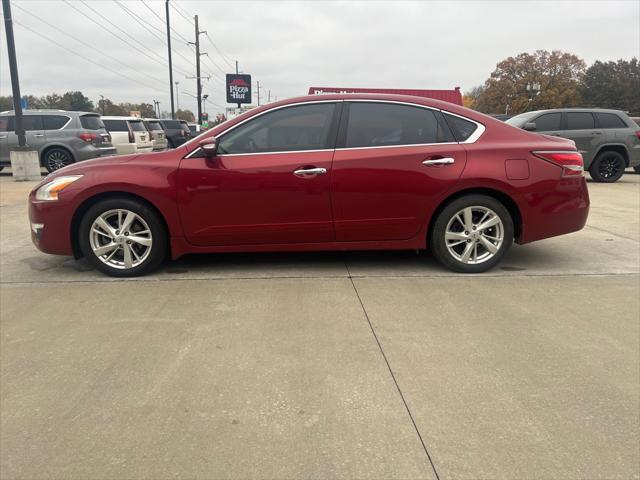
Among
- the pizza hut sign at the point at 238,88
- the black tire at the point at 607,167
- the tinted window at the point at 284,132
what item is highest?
the pizza hut sign at the point at 238,88

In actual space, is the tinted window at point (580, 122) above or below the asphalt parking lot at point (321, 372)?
above

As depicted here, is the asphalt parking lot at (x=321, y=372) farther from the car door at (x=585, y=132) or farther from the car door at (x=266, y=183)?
the car door at (x=585, y=132)

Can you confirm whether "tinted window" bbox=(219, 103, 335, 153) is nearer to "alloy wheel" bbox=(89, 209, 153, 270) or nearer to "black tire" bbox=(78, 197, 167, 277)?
"black tire" bbox=(78, 197, 167, 277)

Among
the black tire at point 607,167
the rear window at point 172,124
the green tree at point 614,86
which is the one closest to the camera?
the black tire at point 607,167

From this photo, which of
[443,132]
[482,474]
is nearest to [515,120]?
[443,132]

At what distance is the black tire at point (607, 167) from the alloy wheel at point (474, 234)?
361 inches

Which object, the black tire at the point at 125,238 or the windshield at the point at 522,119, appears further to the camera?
the windshield at the point at 522,119

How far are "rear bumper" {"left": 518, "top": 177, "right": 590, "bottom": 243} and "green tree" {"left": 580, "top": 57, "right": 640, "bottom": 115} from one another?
261ft

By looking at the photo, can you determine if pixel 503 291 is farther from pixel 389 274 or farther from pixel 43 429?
pixel 43 429

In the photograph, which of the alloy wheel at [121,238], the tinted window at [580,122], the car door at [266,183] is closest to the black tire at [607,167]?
the tinted window at [580,122]

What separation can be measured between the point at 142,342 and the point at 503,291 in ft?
9.41

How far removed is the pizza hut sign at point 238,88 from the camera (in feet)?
142

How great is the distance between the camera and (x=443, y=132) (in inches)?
179

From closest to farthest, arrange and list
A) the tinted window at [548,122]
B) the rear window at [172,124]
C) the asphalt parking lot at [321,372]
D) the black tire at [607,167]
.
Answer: the asphalt parking lot at [321,372] → the tinted window at [548,122] → the black tire at [607,167] → the rear window at [172,124]
